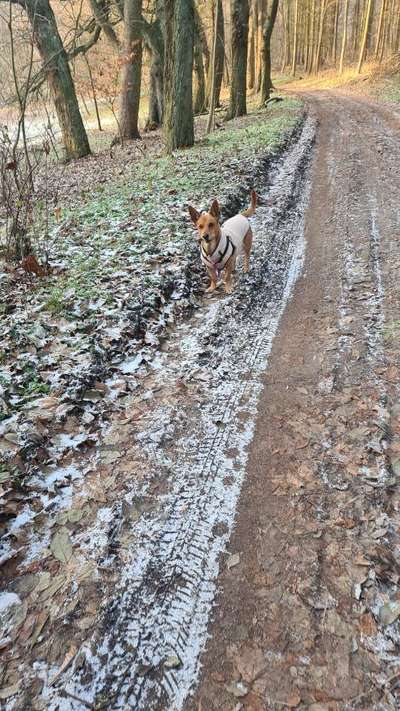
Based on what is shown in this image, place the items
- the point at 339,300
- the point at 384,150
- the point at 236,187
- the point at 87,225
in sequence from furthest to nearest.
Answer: the point at 384,150 → the point at 236,187 → the point at 87,225 → the point at 339,300

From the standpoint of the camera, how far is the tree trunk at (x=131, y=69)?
54.5ft

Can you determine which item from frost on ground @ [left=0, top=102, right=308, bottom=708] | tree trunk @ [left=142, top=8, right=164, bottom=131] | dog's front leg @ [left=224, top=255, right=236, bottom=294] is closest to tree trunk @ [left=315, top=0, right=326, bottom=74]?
tree trunk @ [left=142, top=8, right=164, bottom=131]

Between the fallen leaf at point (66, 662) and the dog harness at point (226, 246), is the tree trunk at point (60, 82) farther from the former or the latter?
the fallen leaf at point (66, 662)

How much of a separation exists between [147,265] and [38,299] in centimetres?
167

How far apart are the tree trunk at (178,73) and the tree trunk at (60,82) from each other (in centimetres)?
302

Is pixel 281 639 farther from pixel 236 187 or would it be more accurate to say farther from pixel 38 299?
pixel 236 187

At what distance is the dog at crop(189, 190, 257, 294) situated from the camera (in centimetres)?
580

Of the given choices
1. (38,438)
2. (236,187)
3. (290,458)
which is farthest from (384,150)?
(38,438)

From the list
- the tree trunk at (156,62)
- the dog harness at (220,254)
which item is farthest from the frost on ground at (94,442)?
the tree trunk at (156,62)

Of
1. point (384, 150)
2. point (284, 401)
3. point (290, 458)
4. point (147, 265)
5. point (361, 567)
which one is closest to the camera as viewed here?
point (361, 567)

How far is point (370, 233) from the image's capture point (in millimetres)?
7684

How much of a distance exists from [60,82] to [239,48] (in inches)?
352

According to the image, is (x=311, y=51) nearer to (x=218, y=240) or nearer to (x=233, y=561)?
(x=218, y=240)

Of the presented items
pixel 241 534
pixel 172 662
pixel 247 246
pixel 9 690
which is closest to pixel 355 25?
pixel 247 246
